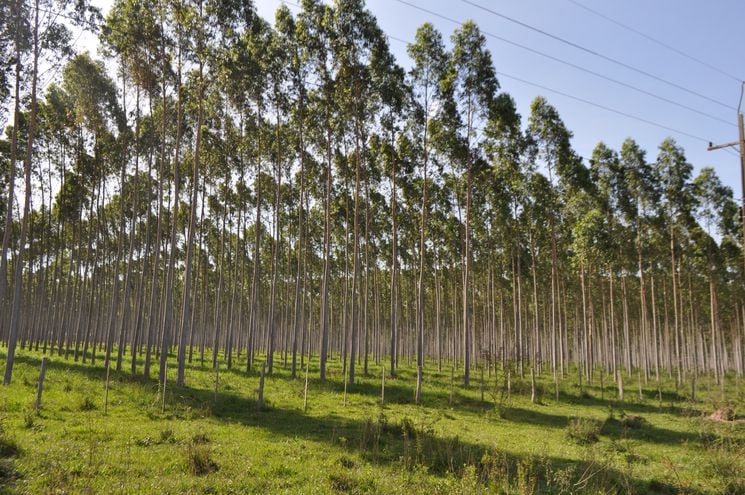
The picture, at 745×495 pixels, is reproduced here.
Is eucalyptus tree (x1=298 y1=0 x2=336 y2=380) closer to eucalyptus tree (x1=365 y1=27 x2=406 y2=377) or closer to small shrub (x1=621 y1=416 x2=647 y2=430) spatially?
eucalyptus tree (x1=365 y1=27 x2=406 y2=377)

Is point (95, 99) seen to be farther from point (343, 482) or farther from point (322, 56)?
point (343, 482)

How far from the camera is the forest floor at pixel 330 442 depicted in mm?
9234

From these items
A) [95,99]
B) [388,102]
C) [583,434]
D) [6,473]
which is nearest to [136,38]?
[95,99]

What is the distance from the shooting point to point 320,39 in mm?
25859

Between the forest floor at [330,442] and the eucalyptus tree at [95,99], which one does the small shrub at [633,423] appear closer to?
the forest floor at [330,442]

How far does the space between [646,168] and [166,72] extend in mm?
33863

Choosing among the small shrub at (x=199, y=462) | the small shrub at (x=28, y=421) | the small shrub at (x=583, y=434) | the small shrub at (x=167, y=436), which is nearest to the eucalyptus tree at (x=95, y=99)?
the small shrub at (x=28, y=421)

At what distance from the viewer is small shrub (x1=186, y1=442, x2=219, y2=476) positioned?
32.0 feet

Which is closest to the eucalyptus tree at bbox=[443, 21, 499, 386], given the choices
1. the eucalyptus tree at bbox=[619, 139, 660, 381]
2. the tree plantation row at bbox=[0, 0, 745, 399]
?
the tree plantation row at bbox=[0, 0, 745, 399]

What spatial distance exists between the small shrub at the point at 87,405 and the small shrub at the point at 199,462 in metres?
8.00

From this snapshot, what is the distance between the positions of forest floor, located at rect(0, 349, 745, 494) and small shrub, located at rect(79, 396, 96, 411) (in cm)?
3

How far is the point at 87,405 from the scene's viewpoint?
1593 cm

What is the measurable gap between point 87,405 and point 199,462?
8658mm

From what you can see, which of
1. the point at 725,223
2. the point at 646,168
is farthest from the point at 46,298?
the point at 725,223
